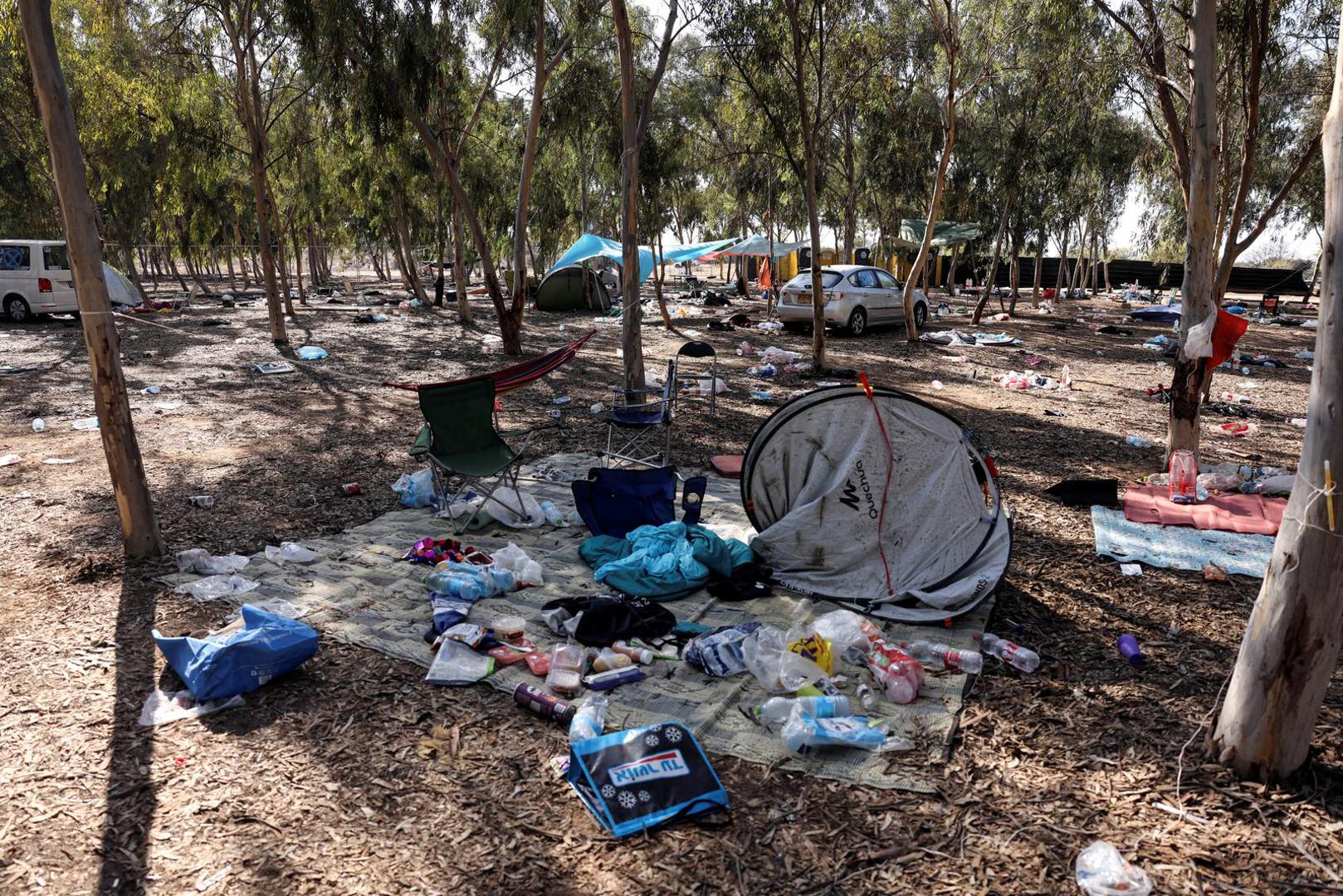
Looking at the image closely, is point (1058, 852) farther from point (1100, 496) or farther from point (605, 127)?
point (605, 127)

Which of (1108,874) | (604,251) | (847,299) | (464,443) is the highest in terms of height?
(604,251)

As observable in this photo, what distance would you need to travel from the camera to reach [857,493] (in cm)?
473

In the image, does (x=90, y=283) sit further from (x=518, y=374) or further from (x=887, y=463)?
(x=887, y=463)

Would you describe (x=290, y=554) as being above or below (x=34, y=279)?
below

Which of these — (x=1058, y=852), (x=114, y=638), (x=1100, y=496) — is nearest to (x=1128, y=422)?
(x=1100, y=496)

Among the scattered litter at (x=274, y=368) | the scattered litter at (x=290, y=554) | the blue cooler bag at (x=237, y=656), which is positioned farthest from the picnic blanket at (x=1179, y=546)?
the scattered litter at (x=274, y=368)

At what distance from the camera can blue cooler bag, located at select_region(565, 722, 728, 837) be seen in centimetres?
274

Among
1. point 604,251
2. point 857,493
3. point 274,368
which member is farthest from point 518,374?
point 604,251

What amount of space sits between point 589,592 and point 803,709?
1609 mm

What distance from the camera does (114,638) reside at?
153 inches

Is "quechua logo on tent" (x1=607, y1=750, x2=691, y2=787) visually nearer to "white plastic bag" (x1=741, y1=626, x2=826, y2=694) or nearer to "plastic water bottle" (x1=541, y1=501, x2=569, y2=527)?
"white plastic bag" (x1=741, y1=626, x2=826, y2=694)

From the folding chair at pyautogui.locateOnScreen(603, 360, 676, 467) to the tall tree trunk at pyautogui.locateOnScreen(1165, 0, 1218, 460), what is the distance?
405 cm

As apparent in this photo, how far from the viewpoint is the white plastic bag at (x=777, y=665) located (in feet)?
11.7

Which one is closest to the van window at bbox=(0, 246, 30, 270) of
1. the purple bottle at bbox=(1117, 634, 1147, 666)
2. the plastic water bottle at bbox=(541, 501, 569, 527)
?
the plastic water bottle at bbox=(541, 501, 569, 527)
